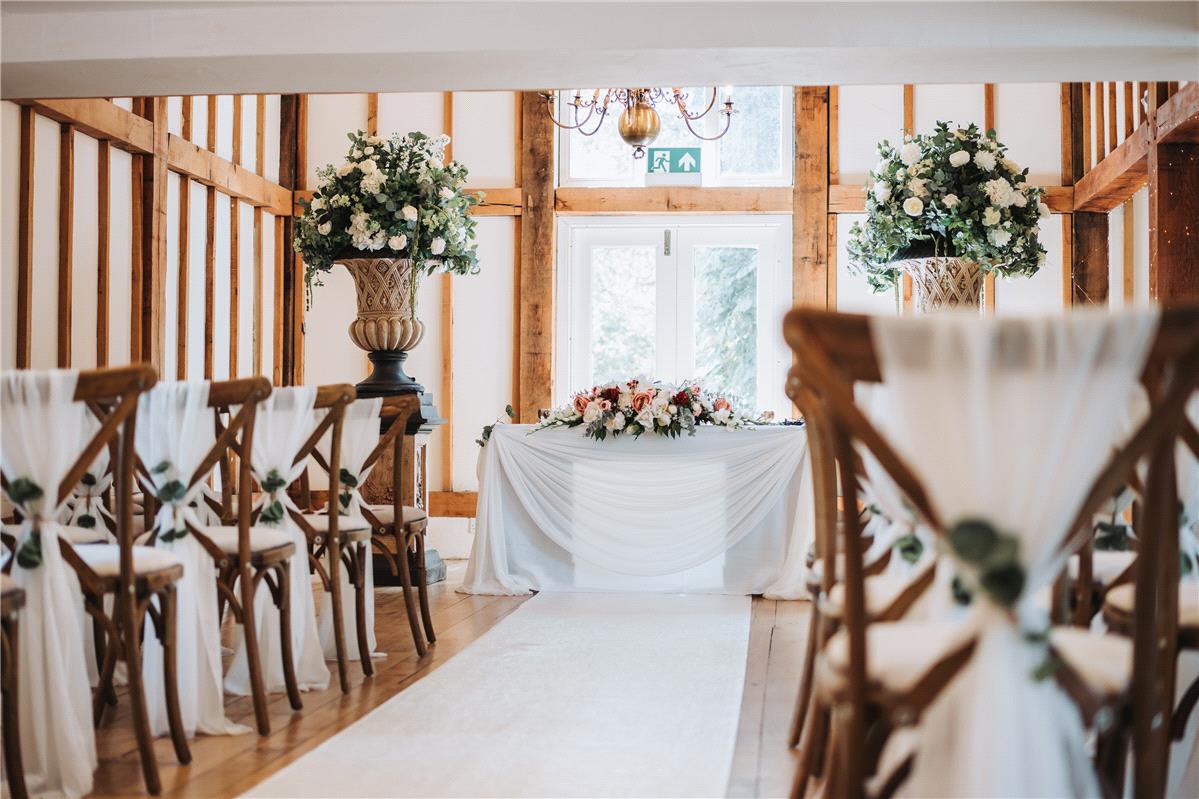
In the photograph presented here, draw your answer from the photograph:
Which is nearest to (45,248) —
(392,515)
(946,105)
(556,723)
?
(392,515)

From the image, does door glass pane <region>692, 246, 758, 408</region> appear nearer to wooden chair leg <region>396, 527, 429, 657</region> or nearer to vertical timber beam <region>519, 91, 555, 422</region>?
vertical timber beam <region>519, 91, 555, 422</region>

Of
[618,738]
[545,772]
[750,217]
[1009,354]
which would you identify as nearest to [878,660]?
[1009,354]

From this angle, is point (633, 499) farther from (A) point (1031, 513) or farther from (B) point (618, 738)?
(A) point (1031, 513)

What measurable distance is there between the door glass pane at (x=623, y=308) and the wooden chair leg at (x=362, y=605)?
502 cm

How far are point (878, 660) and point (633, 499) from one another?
4.07m

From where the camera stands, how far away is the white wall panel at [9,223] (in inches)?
231

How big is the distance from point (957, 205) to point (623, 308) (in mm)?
4208

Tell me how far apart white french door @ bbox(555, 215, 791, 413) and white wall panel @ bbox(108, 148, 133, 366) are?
329cm

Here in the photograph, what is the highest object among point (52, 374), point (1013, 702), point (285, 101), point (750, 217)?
point (285, 101)

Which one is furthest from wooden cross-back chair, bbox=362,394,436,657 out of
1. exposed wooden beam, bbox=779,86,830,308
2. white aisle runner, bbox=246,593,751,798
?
exposed wooden beam, bbox=779,86,830,308

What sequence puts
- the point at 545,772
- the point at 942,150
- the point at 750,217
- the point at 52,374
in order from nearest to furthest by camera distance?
the point at 52,374, the point at 545,772, the point at 942,150, the point at 750,217

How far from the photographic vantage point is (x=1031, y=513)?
64.7 inches

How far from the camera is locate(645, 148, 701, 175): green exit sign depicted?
8.83m

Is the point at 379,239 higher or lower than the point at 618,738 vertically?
higher
